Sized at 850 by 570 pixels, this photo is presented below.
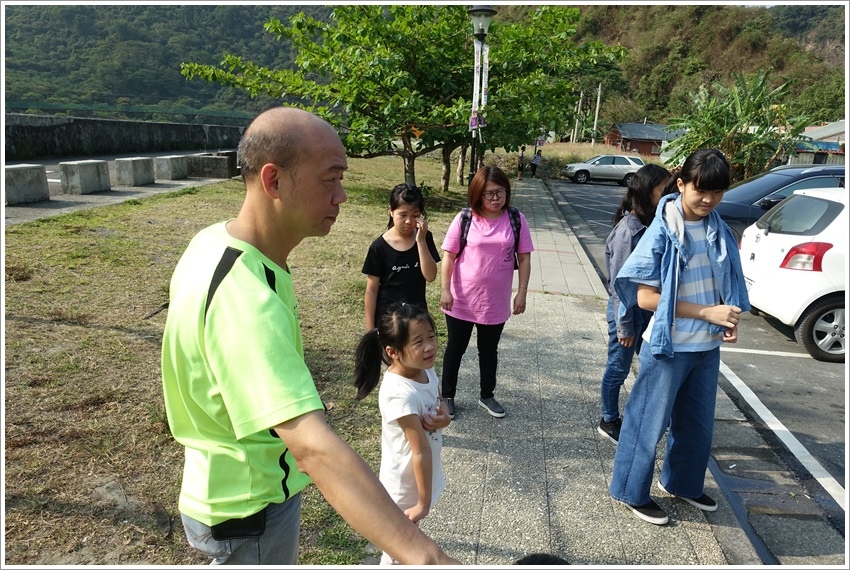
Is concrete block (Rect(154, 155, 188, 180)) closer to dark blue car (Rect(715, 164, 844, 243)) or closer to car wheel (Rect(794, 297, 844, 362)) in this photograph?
dark blue car (Rect(715, 164, 844, 243))

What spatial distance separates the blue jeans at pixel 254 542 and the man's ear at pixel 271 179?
0.75 m

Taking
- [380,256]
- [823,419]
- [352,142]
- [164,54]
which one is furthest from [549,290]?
[164,54]

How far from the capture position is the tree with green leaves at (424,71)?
12.1 metres

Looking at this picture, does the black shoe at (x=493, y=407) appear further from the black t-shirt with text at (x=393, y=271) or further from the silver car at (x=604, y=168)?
the silver car at (x=604, y=168)

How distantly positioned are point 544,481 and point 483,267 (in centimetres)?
137

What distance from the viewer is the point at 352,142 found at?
1299 centimetres

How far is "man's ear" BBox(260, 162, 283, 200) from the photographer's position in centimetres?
129

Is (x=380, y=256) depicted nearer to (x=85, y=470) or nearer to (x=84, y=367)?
(x=85, y=470)

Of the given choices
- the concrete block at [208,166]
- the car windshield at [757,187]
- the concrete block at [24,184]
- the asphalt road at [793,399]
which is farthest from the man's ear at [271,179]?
the concrete block at [208,166]

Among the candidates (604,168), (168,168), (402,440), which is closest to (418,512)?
(402,440)

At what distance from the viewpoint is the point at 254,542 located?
1.43 meters

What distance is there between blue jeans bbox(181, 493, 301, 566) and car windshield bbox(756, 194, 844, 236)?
595 centimetres

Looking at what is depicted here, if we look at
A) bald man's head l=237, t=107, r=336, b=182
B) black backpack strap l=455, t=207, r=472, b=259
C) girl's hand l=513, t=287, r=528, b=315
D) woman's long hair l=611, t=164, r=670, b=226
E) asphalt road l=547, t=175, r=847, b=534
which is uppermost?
bald man's head l=237, t=107, r=336, b=182

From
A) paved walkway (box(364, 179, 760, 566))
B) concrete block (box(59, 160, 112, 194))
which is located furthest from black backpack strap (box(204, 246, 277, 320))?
concrete block (box(59, 160, 112, 194))
